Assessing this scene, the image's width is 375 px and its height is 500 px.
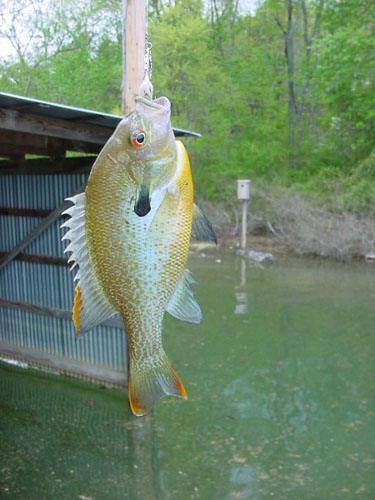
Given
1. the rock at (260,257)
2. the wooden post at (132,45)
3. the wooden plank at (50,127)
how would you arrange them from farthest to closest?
the rock at (260,257), the wooden plank at (50,127), the wooden post at (132,45)

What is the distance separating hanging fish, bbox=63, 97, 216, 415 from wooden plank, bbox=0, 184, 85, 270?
536 centimetres

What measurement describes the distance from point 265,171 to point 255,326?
13884 millimetres

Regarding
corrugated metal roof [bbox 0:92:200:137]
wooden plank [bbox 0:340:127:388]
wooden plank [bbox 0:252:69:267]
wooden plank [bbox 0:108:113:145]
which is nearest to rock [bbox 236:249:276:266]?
wooden plank [bbox 0:340:127:388]

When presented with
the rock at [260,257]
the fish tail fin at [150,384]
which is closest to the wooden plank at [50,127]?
the fish tail fin at [150,384]

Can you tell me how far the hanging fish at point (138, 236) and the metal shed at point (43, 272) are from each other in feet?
15.9

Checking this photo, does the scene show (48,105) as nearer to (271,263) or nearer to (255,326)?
(255,326)

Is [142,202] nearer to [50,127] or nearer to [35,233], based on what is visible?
[50,127]

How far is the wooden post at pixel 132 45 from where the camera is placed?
400cm

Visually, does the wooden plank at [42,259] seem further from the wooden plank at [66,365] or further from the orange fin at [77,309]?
the orange fin at [77,309]

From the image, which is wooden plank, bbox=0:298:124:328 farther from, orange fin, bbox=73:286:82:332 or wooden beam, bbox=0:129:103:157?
orange fin, bbox=73:286:82:332

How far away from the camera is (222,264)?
1514 centimetres

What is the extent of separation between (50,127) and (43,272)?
2.76 meters

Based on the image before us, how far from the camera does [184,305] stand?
4.25ft

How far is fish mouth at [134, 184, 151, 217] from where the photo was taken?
116cm
